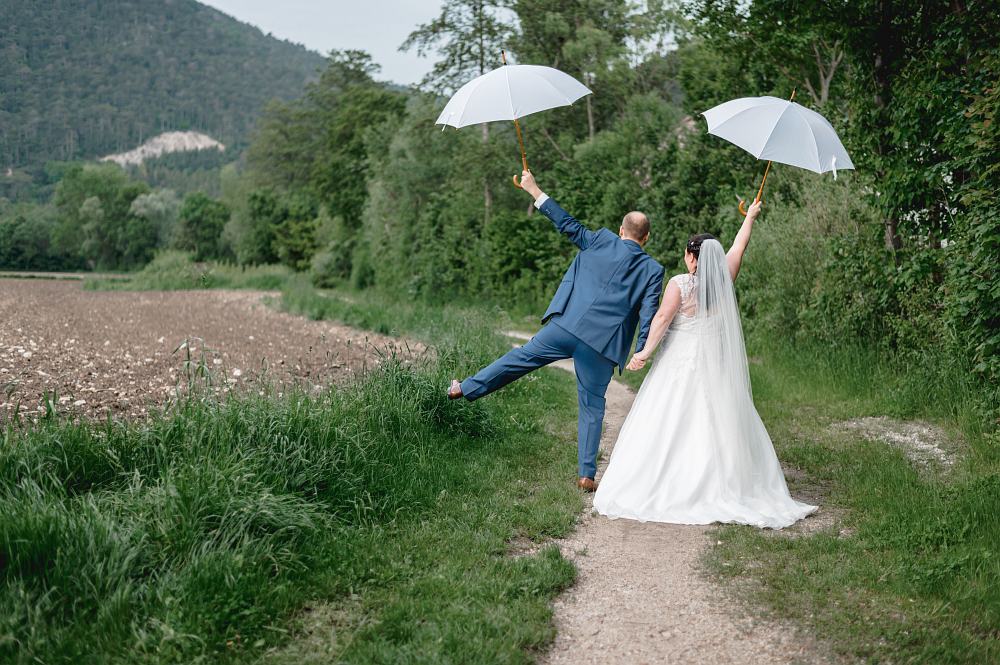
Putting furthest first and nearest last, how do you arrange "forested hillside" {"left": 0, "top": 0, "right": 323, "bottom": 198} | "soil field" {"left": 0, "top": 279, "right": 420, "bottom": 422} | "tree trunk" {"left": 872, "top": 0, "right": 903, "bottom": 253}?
"forested hillside" {"left": 0, "top": 0, "right": 323, "bottom": 198}
"tree trunk" {"left": 872, "top": 0, "right": 903, "bottom": 253}
"soil field" {"left": 0, "top": 279, "right": 420, "bottom": 422}

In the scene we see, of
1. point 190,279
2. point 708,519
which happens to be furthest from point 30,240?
point 708,519

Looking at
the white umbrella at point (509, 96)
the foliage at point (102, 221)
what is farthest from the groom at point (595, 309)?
the foliage at point (102, 221)

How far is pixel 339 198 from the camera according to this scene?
1635 inches

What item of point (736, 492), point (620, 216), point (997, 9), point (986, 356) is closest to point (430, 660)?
point (736, 492)

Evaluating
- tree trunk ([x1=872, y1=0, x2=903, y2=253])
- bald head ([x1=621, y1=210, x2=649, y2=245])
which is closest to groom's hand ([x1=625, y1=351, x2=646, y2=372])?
bald head ([x1=621, y1=210, x2=649, y2=245])

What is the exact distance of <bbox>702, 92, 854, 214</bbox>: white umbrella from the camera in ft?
19.8

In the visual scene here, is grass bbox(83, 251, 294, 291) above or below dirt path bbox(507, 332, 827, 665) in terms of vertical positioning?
below

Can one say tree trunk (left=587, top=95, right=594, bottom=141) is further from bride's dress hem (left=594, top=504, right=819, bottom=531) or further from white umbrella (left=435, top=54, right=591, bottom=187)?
bride's dress hem (left=594, top=504, right=819, bottom=531)

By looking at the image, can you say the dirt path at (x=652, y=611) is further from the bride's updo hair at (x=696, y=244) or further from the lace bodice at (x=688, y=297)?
the bride's updo hair at (x=696, y=244)

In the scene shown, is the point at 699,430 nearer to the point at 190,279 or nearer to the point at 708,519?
the point at 708,519

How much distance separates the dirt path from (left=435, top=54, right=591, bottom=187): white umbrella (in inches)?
118

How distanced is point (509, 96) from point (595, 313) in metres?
1.90

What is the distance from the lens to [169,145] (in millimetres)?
118125

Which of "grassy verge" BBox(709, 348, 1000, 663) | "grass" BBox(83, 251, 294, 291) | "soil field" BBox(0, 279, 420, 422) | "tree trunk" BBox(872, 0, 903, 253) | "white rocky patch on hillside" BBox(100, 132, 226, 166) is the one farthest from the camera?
"white rocky patch on hillside" BBox(100, 132, 226, 166)
